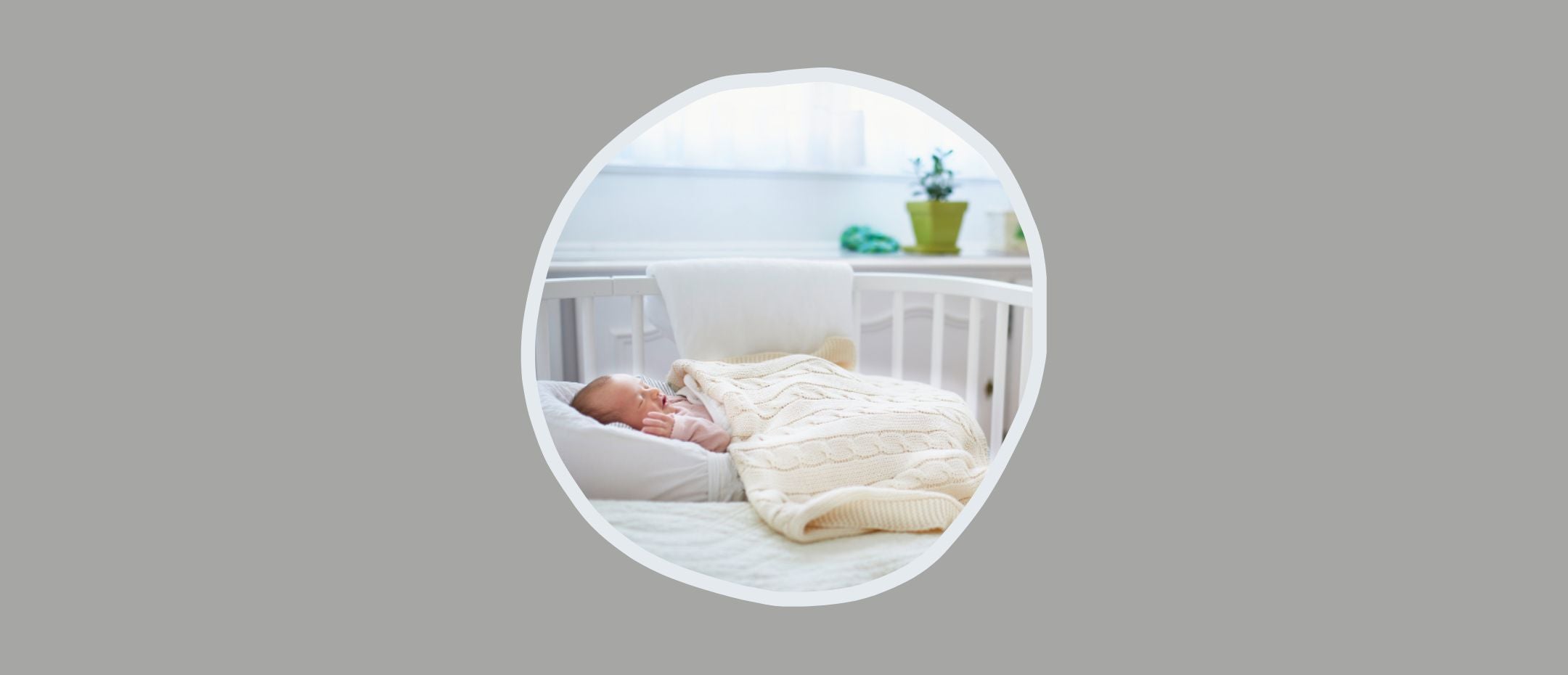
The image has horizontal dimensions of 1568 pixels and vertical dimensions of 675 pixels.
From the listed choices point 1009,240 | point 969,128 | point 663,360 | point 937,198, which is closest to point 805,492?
point 969,128

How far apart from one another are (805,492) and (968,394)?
79 centimetres

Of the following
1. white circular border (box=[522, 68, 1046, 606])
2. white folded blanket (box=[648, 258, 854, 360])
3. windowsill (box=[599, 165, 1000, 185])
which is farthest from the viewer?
windowsill (box=[599, 165, 1000, 185])

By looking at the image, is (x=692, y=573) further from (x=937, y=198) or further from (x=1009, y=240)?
(x=1009, y=240)

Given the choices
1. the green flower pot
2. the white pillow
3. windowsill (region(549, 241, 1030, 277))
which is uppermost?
the green flower pot

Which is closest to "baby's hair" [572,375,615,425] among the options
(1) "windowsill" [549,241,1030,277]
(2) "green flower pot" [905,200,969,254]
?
(1) "windowsill" [549,241,1030,277]

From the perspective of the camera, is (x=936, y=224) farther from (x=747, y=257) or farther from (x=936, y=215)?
(x=747, y=257)

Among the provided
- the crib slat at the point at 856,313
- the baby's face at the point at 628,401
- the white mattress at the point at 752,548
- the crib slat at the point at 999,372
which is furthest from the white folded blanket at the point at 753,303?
the white mattress at the point at 752,548

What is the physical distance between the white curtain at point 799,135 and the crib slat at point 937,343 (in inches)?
25.2

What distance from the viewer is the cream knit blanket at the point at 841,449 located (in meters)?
1.42

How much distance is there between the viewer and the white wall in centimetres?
236

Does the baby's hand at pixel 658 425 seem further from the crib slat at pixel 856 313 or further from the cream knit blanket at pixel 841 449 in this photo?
the crib slat at pixel 856 313

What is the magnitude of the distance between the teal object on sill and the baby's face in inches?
39.4

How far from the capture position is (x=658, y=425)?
1.69 m

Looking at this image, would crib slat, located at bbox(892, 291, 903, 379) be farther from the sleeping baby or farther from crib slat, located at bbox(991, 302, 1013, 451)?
the sleeping baby
